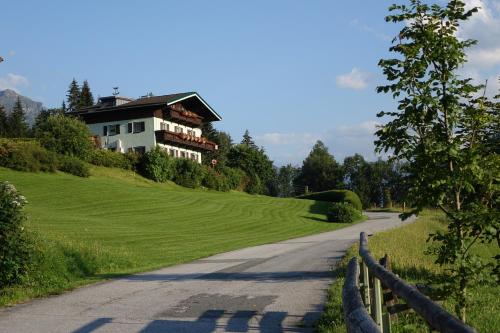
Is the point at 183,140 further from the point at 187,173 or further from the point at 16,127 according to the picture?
the point at 16,127

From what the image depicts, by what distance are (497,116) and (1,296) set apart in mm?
9807

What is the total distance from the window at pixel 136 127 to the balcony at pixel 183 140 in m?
2.27

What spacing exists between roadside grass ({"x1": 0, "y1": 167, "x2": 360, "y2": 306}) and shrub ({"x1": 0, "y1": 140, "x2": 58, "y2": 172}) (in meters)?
1.13

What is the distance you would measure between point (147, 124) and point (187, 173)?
909 centimetres

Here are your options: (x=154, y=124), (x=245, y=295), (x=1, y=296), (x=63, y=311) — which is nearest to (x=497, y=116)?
(x=245, y=295)

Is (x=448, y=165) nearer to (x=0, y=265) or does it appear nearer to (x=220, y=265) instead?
(x=0, y=265)

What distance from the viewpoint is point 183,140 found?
222ft

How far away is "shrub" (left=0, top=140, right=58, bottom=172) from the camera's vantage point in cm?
4328

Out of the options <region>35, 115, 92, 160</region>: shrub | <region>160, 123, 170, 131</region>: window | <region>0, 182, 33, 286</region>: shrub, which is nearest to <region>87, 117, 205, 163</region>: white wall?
<region>160, 123, 170, 131</region>: window

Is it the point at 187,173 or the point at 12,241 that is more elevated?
the point at 187,173

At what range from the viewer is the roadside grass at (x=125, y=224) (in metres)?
15.1

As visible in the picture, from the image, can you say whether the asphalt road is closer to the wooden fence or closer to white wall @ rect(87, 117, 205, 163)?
the wooden fence

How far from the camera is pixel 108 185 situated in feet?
146

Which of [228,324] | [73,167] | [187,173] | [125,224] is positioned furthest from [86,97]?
[228,324]
